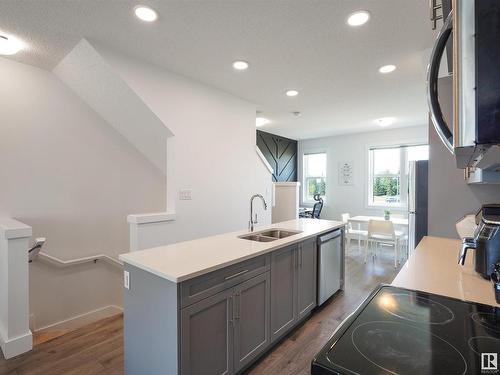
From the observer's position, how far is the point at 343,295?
10.4ft

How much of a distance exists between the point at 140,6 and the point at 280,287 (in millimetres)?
2337

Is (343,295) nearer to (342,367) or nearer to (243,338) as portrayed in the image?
(243,338)

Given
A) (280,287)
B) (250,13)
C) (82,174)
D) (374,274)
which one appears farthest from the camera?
(374,274)

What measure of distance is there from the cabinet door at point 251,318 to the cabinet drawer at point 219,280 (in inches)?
2.2

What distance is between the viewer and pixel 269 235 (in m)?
2.76

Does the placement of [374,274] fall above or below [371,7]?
below

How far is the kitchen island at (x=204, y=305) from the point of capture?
1.42 m

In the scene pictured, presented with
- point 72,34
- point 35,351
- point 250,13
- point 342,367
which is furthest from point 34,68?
point 342,367

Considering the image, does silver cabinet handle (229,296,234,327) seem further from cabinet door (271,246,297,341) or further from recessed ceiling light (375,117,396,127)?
recessed ceiling light (375,117,396,127)

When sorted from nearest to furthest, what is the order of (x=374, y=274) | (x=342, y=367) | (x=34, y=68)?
(x=342, y=367) → (x=34, y=68) → (x=374, y=274)

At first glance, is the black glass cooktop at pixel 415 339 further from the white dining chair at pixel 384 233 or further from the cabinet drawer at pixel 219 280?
the white dining chair at pixel 384 233

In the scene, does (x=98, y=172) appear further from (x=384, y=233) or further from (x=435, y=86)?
(x=384, y=233)

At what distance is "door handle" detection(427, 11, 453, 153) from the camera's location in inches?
18.6

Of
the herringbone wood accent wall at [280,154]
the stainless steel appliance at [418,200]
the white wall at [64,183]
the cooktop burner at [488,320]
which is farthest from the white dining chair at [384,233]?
the white wall at [64,183]
